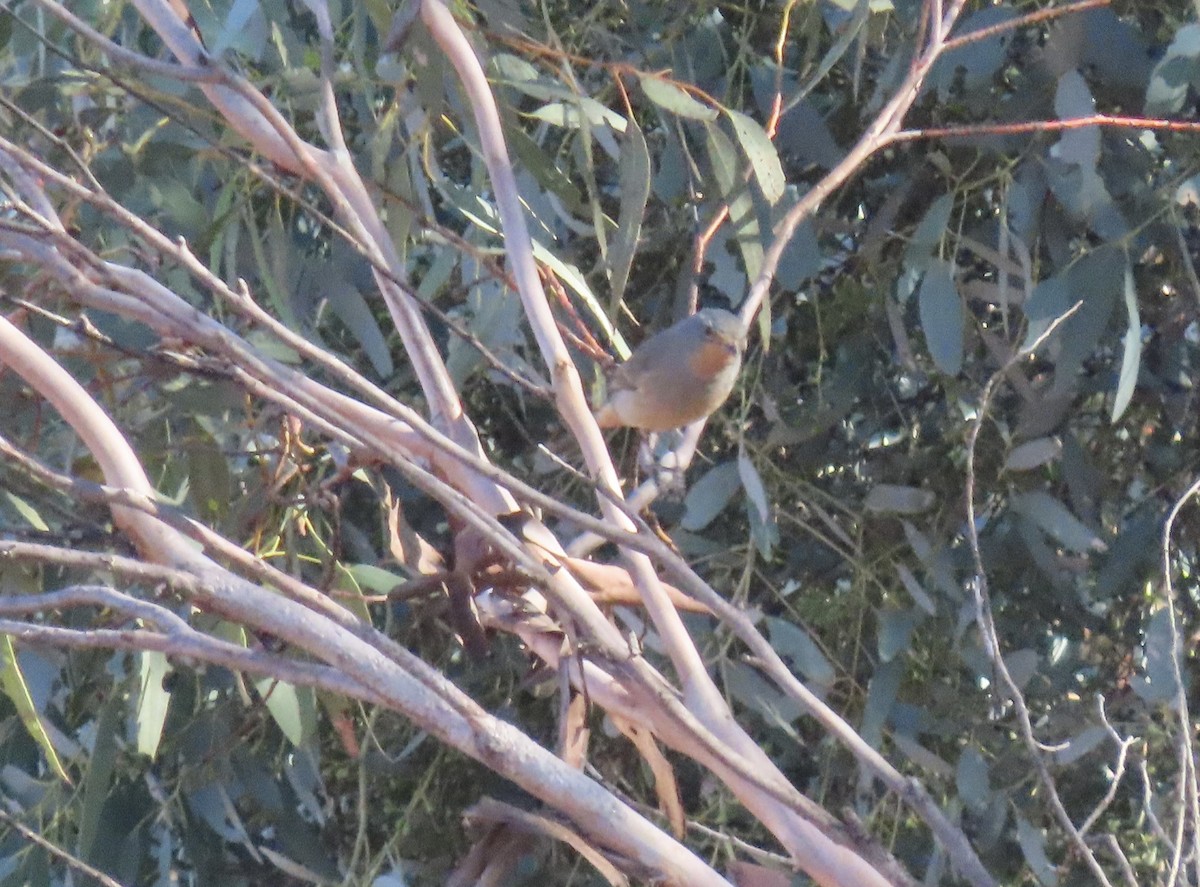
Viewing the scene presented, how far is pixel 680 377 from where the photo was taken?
1665 mm

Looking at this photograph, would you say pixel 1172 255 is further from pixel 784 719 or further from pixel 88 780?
pixel 88 780

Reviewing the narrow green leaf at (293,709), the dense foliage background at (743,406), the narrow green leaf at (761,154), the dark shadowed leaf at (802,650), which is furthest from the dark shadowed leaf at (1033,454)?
the narrow green leaf at (293,709)

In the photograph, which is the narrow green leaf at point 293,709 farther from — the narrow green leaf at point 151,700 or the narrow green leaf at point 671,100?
the narrow green leaf at point 671,100

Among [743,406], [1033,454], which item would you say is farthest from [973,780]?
[743,406]

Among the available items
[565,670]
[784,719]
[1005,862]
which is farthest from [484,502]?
[1005,862]

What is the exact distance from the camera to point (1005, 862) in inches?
68.2

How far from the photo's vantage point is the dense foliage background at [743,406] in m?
1.51

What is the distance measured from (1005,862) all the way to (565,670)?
961mm

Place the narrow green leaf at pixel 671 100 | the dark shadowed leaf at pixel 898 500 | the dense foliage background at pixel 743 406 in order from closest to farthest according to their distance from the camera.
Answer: the narrow green leaf at pixel 671 100 < the dense foliage background at pixel 743 406 < the dark shadowed leaf at pixel 898 500

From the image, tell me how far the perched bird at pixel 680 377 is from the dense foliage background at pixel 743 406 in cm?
6

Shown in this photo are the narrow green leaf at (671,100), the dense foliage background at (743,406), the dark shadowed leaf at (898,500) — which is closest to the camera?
the narrow green leaf at (671,100)

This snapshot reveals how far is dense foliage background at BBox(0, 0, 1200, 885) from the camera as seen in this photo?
59.3 inches

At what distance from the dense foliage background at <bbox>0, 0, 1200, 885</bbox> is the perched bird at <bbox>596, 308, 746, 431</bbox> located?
0.06 metres

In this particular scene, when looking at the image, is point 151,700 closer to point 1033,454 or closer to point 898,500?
point 898,500
